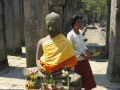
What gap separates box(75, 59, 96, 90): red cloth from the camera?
6.12 metres

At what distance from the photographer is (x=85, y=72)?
6.22 meters

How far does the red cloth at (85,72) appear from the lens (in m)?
6.12

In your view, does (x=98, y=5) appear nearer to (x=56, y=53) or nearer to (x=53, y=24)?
(x=53, y=24)

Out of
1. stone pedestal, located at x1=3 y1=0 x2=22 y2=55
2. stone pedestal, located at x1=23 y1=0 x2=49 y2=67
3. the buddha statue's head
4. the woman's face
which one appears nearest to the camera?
the buddha statue's head

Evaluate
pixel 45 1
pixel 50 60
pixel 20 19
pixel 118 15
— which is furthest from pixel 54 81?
pixel 20 19

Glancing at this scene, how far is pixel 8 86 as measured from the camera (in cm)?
849

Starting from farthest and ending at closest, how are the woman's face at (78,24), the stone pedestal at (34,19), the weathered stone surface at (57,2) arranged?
the weathered stone surface at (57,2) < the stone pedestal at (34,19) < the woman's face at (78,24)

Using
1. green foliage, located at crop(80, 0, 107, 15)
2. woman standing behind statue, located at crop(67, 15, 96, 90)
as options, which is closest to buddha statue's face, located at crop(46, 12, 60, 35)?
woman standing behind statue, located at crop(67, 15, 96, 90)

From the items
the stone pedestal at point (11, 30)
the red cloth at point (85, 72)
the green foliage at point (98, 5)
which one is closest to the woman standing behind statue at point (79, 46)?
the red cloth at point (85, 72)

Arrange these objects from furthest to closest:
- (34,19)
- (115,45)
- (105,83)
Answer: (34,19) < (105,83) < (115,45)

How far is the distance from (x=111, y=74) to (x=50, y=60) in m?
4.42

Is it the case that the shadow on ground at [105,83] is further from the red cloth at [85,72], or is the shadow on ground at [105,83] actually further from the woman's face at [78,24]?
the woman's face at [78,24]

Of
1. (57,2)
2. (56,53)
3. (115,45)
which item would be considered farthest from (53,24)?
(57,2)

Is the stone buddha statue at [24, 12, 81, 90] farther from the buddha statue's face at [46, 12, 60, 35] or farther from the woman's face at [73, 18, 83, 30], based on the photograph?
the woman's face at [73, 18, 83, 30]
